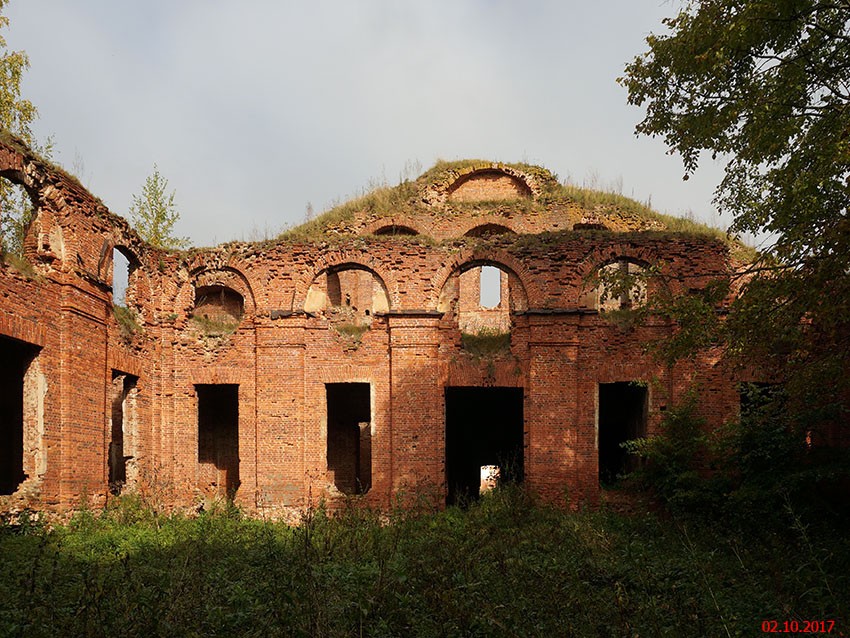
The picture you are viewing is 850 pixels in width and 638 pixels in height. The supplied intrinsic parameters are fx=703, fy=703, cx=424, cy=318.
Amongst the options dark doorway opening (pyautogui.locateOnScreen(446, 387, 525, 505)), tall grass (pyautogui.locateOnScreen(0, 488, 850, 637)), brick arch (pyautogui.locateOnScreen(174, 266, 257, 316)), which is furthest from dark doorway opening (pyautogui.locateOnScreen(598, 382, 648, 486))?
brick arch (pyautogui.locateOnScreen(174, 266, 257, 316))

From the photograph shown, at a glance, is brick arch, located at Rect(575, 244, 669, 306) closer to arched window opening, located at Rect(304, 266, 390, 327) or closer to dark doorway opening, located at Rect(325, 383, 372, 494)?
arched window opening, located at Rect(304, 266, 390, 327)

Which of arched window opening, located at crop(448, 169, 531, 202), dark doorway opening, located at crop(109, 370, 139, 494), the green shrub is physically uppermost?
arched window opening, located at crop(448, 169, 531, 202)

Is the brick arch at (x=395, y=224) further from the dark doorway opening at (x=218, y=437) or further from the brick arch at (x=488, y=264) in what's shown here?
the dark doorway opening at (x=218, y=437)

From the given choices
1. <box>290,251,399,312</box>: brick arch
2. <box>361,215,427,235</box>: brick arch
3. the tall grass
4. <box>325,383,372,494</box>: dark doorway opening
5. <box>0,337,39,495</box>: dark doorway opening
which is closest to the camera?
the tall grass

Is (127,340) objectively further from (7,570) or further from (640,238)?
(640,238)

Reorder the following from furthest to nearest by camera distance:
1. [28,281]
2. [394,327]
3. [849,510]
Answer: [394,327]
[849,510]
[28,281]

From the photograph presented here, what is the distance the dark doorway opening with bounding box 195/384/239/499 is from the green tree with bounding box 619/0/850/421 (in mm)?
11416

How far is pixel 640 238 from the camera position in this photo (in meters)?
14.6

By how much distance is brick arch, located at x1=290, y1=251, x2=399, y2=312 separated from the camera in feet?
48.2

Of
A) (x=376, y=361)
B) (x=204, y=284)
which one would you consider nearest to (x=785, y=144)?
(x=376, y=361)

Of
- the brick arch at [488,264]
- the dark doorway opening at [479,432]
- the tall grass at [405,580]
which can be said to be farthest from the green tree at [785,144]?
the dark doorway opening at [479,432]

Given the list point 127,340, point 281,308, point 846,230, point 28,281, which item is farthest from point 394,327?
point 846,230

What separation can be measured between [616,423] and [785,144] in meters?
10.2

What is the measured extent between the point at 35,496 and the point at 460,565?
670 centimetres
